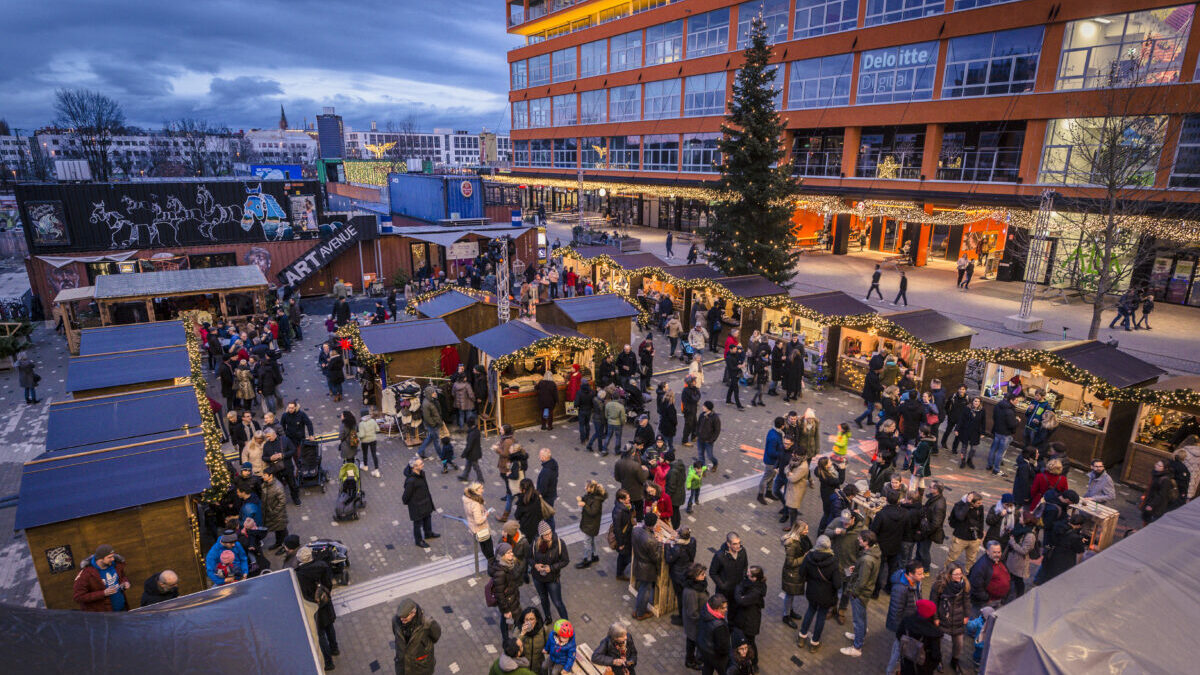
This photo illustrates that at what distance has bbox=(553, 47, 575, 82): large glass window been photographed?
55.5 m

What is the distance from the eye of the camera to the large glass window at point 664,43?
44.6m

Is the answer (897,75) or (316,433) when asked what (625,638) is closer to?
(316,433)

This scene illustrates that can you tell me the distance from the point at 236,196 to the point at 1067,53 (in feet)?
124

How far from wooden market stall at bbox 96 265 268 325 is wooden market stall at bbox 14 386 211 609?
14.3m

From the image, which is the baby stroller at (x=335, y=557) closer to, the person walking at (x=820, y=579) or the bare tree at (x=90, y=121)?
the person walking at (x=820, y=579)

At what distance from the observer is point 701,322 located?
20469mm

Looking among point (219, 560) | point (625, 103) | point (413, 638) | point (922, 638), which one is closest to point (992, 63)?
point (625, 103)

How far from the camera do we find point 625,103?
49.9 m

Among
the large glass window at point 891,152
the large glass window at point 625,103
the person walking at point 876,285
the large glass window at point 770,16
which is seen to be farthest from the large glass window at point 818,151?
the large glass window at point 625,103

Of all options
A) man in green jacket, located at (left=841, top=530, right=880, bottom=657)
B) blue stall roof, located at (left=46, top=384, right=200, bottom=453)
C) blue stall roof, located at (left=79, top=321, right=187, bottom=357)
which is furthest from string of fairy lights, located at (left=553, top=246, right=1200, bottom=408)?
blue stall roof, located at (left=79, top=321, right=187, bottom=357)

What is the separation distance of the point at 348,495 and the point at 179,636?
251 inches

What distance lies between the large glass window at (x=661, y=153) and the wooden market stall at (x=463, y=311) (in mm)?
30324

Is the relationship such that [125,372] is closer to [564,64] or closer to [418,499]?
[418,499]

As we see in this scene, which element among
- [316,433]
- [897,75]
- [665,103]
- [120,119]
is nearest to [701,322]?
[316,433]
